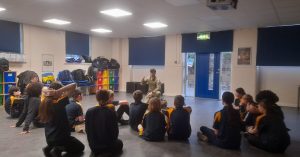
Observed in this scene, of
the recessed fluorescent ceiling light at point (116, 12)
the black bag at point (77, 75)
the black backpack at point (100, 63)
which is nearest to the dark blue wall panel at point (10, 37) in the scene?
the black bag at point (77, 75)

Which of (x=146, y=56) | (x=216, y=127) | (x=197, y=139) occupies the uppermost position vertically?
(x=146, y=56)

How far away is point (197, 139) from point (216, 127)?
594 millimetres

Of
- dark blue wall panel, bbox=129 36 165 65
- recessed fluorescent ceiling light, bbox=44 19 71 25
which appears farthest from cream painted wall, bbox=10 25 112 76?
dark blue wall panel, bbox=129 36 165 65

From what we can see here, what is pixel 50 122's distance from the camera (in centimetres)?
320

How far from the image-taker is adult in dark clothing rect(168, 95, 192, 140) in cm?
412

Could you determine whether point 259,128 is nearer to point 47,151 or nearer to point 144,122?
point 144,122

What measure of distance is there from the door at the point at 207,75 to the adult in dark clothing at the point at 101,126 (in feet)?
24.7

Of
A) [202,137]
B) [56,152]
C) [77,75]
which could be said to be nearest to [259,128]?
[202,137]

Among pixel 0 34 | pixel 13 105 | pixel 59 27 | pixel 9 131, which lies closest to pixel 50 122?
pixel 9 131

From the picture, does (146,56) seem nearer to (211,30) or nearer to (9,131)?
(211,30)

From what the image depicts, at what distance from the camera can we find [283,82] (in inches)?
340

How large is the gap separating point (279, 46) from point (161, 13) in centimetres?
463

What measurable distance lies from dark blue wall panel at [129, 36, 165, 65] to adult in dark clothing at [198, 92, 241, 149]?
7.55 meters

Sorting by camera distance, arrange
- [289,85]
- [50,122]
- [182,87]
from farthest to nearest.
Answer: [182,87]
[289,85]
[50,122]
